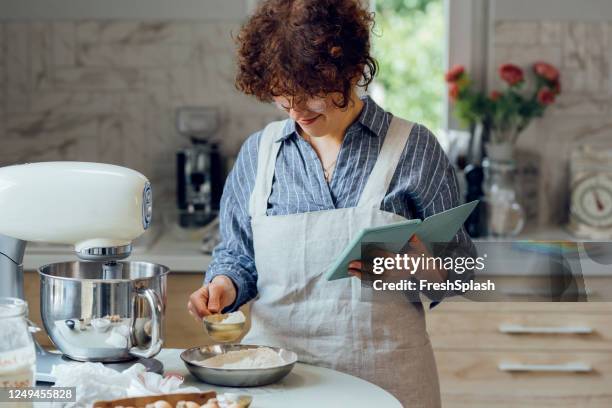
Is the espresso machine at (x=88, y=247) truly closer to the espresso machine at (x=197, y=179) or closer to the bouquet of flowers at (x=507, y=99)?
the espresso machine at (x=197, y=179)

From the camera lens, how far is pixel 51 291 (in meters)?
1.55

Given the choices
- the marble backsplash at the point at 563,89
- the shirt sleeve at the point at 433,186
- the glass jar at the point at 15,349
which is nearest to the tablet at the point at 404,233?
the shirt sleeve at the point at 433,186

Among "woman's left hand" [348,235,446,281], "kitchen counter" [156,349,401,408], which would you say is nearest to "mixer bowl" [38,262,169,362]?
"kitchen counter" [156,349,401,408]

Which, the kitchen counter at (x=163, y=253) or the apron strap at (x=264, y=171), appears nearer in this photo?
the apron strap at (x=264, y=171)

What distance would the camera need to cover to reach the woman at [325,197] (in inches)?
69.9

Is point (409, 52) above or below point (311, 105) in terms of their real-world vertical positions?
above

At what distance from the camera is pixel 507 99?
3.29 metres

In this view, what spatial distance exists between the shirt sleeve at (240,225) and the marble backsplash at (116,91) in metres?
1.41

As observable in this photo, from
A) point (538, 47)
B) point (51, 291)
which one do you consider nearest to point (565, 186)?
point (538, 47)

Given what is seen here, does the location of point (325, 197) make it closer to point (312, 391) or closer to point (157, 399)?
point (312, 391)

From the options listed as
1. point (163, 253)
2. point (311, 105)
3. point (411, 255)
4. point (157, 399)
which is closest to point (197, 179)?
point (163, 253)

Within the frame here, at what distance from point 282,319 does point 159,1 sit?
6.06 feet

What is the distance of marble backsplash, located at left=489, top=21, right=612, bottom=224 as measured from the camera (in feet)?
11.1

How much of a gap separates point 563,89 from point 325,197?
1787 mm
